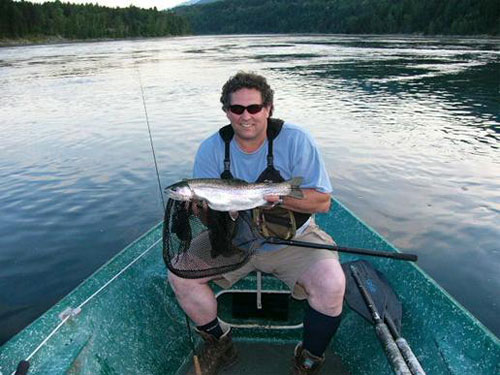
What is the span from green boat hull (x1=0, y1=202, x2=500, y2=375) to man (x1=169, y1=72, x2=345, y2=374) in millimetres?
501

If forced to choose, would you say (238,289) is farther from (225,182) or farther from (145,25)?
(145,25)

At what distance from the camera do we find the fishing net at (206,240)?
12.5 ft

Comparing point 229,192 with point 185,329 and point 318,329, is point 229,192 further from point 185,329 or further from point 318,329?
point 185,329

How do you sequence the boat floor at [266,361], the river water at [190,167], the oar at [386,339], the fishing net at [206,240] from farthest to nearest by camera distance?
the river water at [190,167], the boat floor at [266,361], the fishing net at [206,240], the oar at [386,339]

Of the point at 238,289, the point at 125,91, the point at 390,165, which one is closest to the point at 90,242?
the point at 238,289

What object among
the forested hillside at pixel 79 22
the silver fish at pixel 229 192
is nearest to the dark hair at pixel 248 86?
the silver fish at pixel 229 192

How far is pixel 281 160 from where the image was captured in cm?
404

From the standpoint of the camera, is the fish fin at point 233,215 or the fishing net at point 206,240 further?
the fish fin at point 233,215

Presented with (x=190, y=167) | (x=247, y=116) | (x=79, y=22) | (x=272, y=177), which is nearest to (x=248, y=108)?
(x=247, y=116)

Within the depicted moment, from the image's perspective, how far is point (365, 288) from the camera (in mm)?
4074

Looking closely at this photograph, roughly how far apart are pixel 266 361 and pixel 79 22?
527ft

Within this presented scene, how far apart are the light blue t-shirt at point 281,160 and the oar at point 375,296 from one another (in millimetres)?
1029

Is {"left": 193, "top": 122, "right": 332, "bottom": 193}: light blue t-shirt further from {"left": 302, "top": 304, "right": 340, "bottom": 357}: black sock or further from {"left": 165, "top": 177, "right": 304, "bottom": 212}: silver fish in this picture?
{"left": 302, "top": 304, "right": 340, "bottom": 357}: black sock

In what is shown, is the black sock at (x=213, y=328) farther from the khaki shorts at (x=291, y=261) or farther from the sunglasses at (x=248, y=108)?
the sunglasses at (x=248, y=108)
